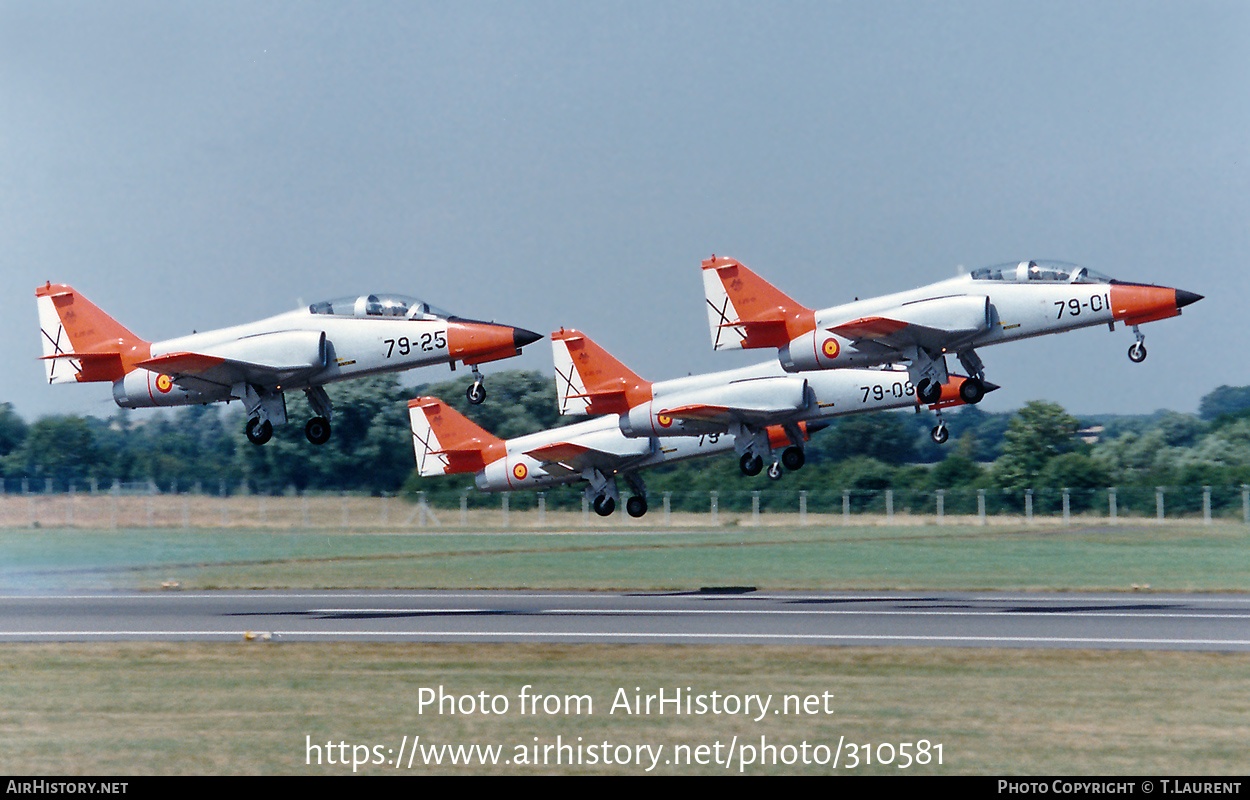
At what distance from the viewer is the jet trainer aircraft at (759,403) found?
49.2 metres

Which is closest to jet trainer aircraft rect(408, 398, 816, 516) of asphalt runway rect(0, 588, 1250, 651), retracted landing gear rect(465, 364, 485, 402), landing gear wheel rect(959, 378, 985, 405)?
landing gear wheel rect(959, 378, 985, 405)

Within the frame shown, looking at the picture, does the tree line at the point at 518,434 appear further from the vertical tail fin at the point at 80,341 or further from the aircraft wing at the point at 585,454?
the vertical tail fin at the point at 80,341

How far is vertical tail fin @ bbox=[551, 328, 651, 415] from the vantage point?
5619 cm

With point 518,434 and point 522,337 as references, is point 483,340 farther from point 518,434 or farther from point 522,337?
point 518,434

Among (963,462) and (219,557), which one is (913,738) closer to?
(219,557)

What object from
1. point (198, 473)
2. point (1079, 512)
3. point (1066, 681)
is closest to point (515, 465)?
point (198, 473)

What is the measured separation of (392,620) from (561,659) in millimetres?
9009

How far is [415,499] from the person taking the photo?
2638 inches

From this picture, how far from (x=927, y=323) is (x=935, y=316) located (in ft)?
0.99

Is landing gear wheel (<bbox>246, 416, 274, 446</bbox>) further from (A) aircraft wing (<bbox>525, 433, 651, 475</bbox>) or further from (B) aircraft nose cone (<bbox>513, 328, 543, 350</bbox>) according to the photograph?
(A) aircraft wing (<bbox>525, 433, 651, 475</bbox>)

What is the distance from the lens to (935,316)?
3953cm

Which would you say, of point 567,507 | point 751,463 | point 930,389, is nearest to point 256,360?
point 930,389

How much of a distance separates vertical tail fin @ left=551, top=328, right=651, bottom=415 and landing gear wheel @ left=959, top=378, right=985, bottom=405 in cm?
1639

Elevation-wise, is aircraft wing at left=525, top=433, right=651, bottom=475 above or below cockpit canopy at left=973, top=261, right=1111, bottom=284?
below
